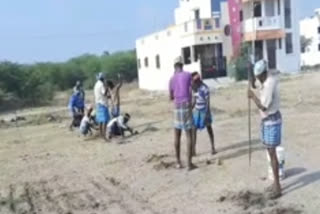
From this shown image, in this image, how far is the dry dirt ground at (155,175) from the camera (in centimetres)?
912

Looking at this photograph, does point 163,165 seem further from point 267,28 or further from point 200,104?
point 267,28

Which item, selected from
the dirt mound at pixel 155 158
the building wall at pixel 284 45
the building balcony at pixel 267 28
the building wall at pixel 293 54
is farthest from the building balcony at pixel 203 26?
the dirt mound at pixel 155 158

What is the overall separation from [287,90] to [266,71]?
22419mm

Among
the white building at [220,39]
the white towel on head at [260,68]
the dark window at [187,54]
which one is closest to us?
the white towel on head at [260,68]

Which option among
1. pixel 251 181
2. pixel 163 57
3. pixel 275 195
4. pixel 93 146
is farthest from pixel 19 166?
pixel 163 57

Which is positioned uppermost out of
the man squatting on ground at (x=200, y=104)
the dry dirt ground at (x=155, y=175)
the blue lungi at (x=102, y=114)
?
the man squatting on ground at (x=200, y=104)

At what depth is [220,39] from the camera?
149ft

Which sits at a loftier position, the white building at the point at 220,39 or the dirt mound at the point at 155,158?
the white building at the point at 220,39

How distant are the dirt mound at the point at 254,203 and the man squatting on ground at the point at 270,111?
20cm

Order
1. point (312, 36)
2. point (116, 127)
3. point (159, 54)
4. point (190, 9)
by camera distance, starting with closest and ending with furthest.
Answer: point (116, 127)
point (159, 54)
point (190, 9)
point (312, 36)

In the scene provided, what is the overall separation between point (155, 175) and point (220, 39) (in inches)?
1357

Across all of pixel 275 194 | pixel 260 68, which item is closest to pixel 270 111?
pixel 260 68

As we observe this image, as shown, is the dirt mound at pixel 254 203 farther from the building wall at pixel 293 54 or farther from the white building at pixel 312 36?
the white building at pixel 312 36

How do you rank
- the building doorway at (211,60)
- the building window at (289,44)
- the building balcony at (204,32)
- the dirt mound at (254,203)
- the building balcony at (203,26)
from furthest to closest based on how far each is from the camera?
the building window at (289,44), the building balcony at (204,32), the building balcony at (203,26), the building doorway at (211,60), the dirt mound at (254,203)
